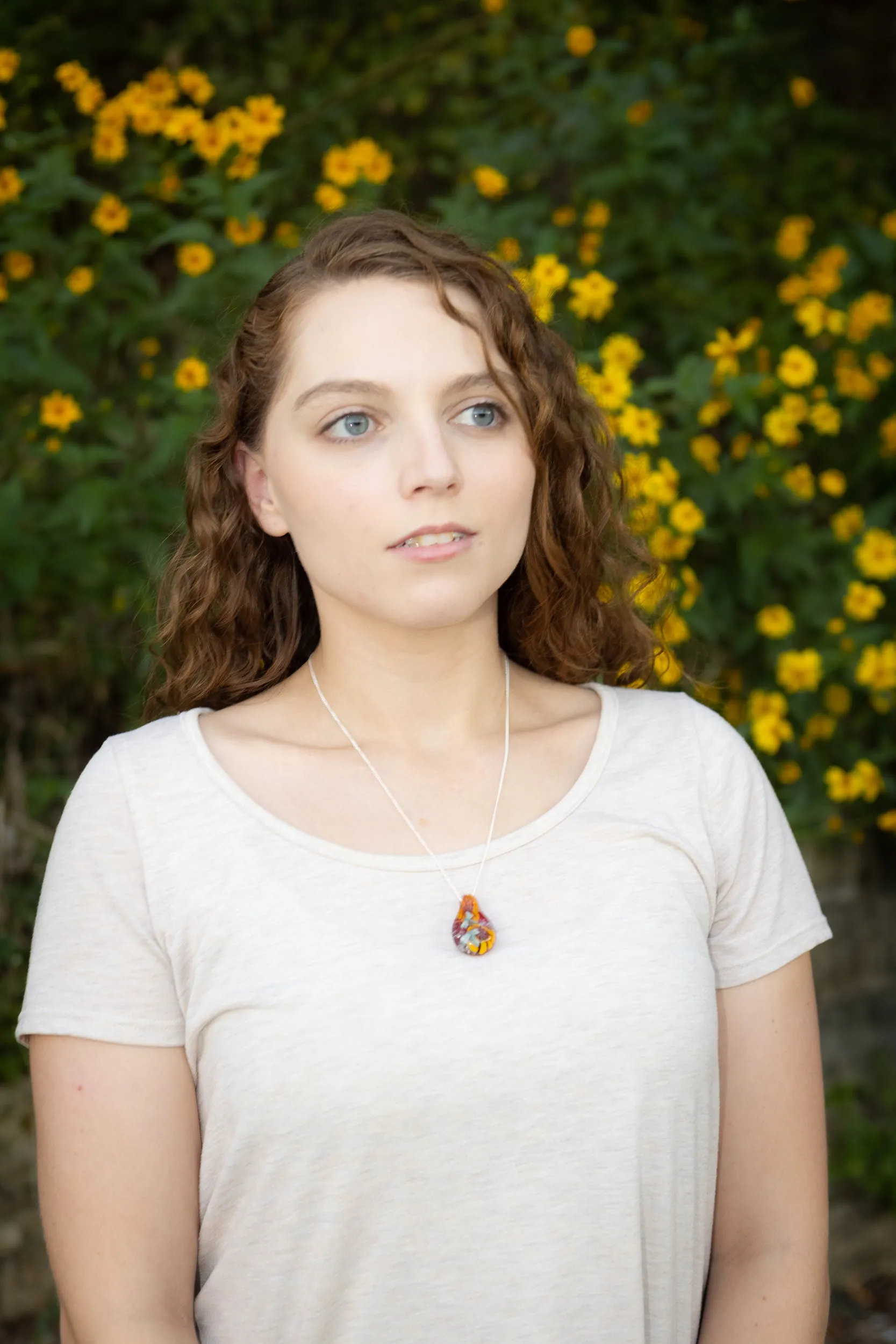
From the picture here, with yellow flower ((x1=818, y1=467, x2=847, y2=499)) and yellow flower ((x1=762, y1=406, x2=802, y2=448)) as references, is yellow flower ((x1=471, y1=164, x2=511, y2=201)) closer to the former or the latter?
yellow flower ((x1=762, y1=406, x2=802, y2=448))

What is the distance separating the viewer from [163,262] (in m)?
3.38

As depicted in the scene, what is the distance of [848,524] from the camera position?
277cm

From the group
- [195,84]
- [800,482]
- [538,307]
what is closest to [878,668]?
[800,482]

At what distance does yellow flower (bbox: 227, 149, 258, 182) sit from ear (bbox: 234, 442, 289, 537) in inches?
41.7

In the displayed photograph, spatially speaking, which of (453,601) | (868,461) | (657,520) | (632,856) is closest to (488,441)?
(453,601)

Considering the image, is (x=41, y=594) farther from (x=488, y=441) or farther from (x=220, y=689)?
(x=488, y=441)

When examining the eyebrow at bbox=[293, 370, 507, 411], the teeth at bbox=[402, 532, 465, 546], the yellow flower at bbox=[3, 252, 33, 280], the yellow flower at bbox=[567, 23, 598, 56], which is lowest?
the teeth at bbox=[402, 532, 465, 546]

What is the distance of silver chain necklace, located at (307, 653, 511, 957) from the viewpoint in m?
1.38

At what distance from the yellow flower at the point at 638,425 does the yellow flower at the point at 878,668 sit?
566 millimetres

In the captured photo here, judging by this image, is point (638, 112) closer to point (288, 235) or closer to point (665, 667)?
point (288, 235)

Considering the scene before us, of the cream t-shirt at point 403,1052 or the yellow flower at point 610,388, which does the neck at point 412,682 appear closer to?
the cream t-shirt at point 403,1052

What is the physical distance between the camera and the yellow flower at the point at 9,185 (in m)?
2.42

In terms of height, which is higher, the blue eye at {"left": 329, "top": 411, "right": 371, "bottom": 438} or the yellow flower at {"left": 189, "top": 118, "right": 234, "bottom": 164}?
the yellow flower at {"left": 189, "top": 118, "right": 234, "bottom": 164}

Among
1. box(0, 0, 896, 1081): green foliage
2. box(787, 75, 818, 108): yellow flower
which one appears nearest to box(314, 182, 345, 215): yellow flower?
box(0, 0, 896, 1081): green foliage
